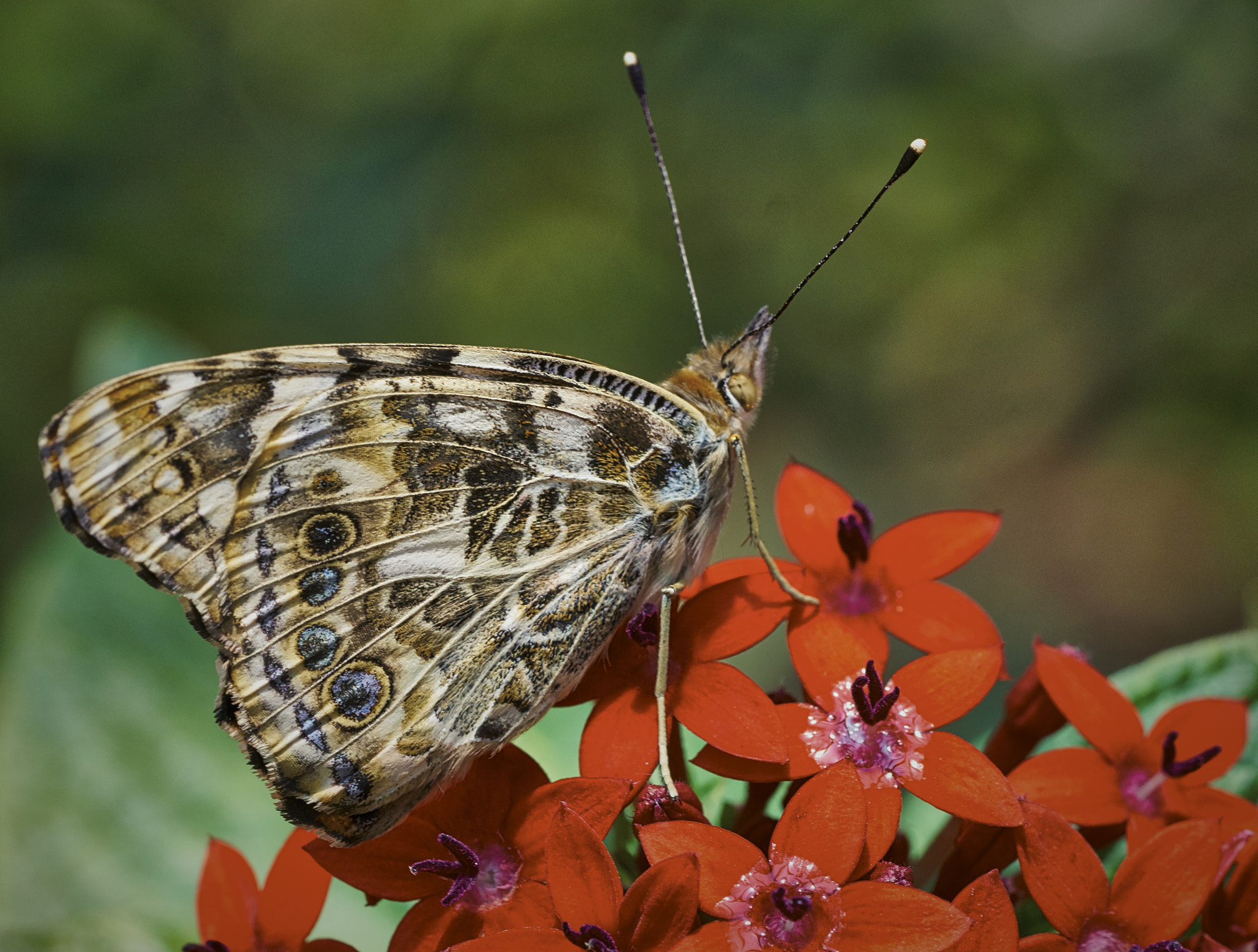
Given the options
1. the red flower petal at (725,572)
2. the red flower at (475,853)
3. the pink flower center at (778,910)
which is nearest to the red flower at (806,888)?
the pink flower center at (778,910)

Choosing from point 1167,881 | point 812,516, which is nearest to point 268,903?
point 812,516

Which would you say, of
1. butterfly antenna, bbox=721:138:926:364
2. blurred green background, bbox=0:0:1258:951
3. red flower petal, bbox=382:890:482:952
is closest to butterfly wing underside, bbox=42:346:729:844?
red flower petal, bbox=382:890:482:952

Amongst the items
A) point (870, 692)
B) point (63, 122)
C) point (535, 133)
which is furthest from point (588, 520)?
point (63, 122)

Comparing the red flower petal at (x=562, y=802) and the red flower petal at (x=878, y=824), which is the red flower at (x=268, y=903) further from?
the red flower petal at (x=878, y=824)

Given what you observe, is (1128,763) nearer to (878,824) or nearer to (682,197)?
(878,824)

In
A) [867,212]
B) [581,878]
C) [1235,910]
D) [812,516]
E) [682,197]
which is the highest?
[682,197]

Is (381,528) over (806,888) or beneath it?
over

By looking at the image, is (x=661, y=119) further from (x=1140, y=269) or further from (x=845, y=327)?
(x=1140, y=269)
